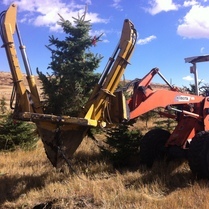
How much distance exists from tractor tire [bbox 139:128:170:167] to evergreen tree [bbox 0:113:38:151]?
4950 millimetres

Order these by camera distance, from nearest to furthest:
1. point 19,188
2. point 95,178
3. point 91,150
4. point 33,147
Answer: point 19,188 → point 95,178 → point 91,150 → point 33,147

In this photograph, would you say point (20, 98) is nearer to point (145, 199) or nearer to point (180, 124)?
point (145, 199)

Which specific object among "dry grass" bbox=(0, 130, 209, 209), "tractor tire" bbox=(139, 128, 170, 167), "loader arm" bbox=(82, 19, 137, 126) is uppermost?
"loader arm" bbox=(82, 19, 137, 126)

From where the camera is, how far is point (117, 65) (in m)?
7.33

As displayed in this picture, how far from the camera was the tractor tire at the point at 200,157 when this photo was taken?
753 centimetres

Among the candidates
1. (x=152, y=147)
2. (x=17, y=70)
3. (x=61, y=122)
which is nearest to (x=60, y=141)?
(x=61, y=122)

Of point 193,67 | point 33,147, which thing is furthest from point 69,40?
point 193,67

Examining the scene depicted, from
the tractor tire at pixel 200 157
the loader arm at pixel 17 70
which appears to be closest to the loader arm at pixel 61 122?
the loader arm at pixel 17 70

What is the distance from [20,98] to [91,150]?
4.81 metres

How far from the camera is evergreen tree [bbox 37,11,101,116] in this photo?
46.9ft

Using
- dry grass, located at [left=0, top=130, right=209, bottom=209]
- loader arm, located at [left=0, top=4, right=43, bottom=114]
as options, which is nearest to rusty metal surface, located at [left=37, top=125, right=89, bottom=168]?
loader arm, located at [left=0, top=4, right=43, bottom=114]

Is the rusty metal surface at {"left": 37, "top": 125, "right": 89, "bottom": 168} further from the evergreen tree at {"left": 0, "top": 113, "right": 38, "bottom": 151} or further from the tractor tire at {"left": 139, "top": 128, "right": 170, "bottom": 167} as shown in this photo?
the evergreen tree at {"left": 0, "top": 113, "right": 38, "bottom": 151}

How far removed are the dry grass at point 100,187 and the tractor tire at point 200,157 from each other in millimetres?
244

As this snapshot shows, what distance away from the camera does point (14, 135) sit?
42.4 ft
